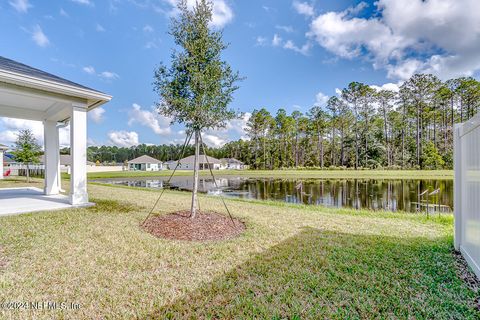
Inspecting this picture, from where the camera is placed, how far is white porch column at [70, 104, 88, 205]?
6.48m

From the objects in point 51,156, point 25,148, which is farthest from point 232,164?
point 51,156

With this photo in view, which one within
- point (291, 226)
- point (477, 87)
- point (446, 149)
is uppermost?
point (477, 87)

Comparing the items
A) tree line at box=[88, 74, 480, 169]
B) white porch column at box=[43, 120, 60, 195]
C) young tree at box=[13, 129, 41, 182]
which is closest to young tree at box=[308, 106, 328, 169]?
tree line at box=[88, 74, 480, 169]

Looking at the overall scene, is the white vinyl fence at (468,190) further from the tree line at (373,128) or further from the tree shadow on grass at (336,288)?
the tree line at (373,128)

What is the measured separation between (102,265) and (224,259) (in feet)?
5.51

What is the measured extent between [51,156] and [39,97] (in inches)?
140

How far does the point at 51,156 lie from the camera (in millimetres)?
8859

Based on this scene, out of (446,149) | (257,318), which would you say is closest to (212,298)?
(257,318)

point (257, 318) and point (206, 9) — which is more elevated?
point (206, 9)

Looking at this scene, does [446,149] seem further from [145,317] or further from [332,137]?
[145,317]

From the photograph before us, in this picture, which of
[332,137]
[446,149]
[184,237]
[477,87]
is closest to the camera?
[184,237]

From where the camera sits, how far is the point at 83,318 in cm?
213

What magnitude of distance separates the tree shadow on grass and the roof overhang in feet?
20.8

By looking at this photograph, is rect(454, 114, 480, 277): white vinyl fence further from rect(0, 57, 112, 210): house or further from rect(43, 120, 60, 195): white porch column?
rect(43, 120, 60, 195): white porch column
